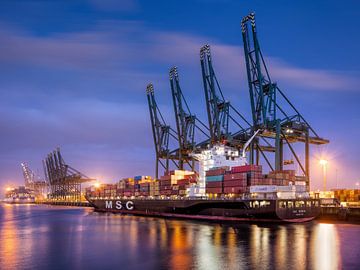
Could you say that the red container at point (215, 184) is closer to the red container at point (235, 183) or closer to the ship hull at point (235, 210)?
the red container at point (235, 183)

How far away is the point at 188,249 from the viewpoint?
35.7 m

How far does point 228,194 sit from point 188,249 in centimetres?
2475

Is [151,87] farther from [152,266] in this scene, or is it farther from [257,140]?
[152,266]

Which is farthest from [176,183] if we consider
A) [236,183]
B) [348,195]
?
[348,195]

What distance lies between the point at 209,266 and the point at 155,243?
1180 cm

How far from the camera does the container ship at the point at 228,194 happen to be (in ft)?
175

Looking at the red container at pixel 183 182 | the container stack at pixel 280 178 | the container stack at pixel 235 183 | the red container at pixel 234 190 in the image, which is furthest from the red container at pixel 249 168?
the red container at pixel 183 182

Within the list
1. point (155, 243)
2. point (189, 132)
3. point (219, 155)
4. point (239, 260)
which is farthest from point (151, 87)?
point (239, 260)

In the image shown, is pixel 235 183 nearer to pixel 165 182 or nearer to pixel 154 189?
pixel 165 182

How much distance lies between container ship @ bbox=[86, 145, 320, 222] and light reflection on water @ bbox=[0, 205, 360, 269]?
3.49m

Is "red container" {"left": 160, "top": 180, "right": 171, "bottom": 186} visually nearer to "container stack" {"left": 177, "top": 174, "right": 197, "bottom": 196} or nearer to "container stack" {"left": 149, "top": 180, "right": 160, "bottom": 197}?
"container stack" {"left": 149, "top": 180, "right": 160, "bottom": 197}

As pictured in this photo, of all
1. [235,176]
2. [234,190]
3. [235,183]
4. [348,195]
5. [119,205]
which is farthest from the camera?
[119,205]

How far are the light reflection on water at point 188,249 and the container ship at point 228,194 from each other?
3486mm

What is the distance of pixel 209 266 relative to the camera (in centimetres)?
2873
